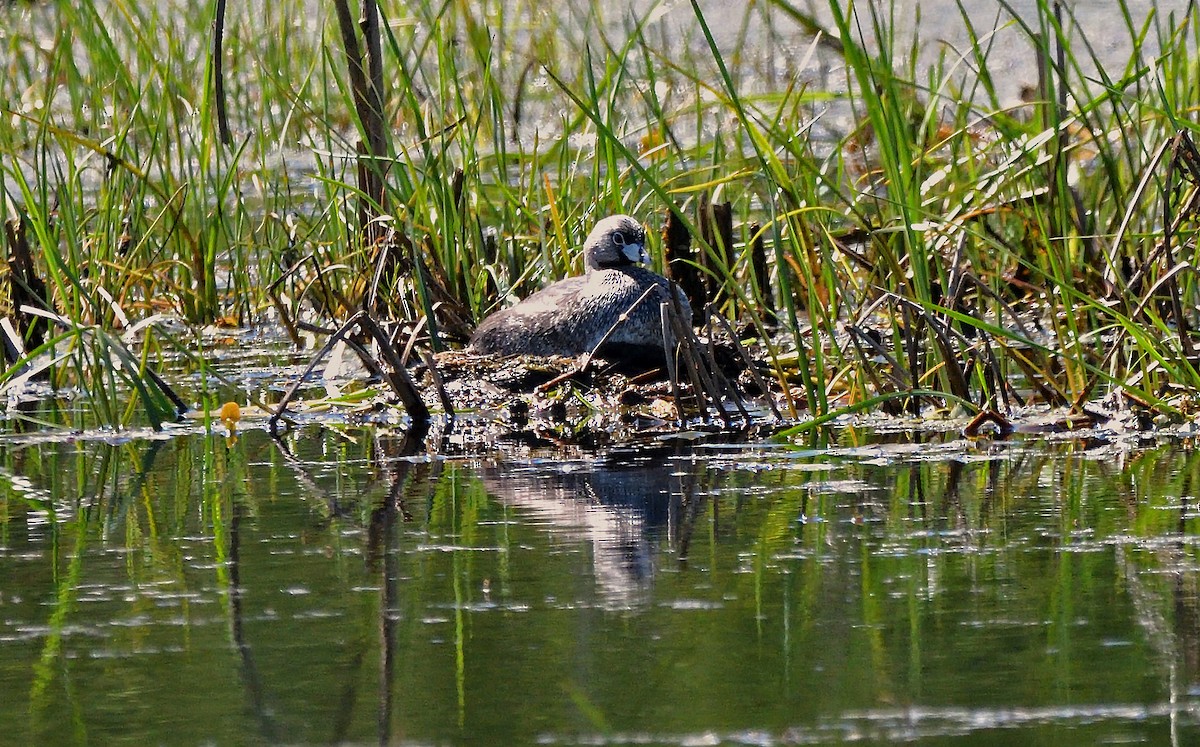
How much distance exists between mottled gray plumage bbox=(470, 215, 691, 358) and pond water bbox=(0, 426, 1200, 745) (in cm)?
121

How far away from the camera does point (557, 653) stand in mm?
2404

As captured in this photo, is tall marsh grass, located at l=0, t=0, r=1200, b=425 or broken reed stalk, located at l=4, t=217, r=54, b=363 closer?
tall marsh grass, located at l=0, t=0, r=1200, b=425

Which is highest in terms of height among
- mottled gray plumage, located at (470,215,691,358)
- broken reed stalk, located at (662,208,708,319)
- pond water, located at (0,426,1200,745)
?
broken reed stalk, located at (662,208,708,319)

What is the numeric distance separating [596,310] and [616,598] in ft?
9.22

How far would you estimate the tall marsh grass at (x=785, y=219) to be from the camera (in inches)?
172

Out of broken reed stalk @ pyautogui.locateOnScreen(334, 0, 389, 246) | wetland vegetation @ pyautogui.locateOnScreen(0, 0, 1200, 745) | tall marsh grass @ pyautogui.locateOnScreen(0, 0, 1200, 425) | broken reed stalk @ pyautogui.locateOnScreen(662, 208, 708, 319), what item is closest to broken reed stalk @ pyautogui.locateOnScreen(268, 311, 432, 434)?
wetland vegetation @ pyautogui.locateOnScreen(0, 0, 1200, 745)

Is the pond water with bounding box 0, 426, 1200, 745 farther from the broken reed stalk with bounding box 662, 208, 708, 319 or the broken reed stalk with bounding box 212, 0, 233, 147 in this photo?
the broken reed stalk with bounding box 662, 208, 708, 319

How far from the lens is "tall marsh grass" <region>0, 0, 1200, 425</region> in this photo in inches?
172

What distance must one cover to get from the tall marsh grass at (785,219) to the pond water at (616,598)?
0.52 m

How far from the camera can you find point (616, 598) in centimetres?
269

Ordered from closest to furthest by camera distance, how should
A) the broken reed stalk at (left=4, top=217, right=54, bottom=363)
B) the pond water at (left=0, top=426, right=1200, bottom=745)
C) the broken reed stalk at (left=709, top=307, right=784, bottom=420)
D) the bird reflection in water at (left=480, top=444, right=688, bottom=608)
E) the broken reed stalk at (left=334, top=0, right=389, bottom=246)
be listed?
the pond water at (left=0, top=426, right=1200, bottom=745) < the bird reflection in water at (left=480, top=444, right=688, bottom=608) < the broken reed stalk at (left=709, top=307, right=784, bottom=420) < the broken reed stalk at (left=4, top=217, right=54, bottom=363) < the broken reed stalk at (left=334, top=0, right=389, bottom=246)

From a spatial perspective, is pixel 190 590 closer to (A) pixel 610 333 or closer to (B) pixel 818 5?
(A) pixel 610 333

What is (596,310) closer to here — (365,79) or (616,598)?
(365,79)

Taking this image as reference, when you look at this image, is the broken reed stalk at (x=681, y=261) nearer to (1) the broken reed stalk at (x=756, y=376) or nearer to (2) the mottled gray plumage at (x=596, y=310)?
(2) the mottled gray plumage at (x=596, y=310)
